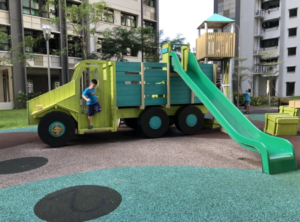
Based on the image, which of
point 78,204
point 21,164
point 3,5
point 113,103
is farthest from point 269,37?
point 78,204

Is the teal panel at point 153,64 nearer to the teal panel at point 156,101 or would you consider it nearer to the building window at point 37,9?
the teal panel at point 156,101

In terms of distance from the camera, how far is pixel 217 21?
1355cm

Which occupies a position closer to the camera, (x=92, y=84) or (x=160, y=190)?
(x=160, y=190)

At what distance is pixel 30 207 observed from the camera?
3.14m

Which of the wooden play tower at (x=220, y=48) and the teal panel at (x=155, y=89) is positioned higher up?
the wooden play tower at (x=220, y=48)

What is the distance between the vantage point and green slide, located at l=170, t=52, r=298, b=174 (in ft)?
14.2

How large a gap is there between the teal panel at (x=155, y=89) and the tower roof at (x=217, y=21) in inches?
296

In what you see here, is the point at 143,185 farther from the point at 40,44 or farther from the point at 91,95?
the point at 40,44

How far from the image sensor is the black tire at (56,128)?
638cm

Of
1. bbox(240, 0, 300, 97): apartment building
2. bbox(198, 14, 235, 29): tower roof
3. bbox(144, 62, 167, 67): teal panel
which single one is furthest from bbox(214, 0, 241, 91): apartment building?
bbox(144, 62, 167, 67): teal panel

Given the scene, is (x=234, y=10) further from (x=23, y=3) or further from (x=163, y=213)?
(x=163, y=213)

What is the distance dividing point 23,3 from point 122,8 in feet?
34.1

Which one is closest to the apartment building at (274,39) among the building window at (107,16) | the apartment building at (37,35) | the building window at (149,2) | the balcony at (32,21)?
the building window at (149,2)

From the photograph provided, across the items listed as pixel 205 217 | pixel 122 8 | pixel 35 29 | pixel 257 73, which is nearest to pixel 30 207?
pixel 205 217
